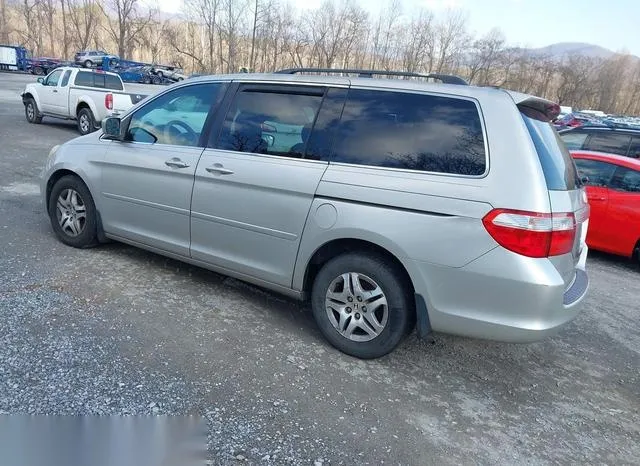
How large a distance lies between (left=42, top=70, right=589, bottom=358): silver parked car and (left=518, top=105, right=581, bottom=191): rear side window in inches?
0.7

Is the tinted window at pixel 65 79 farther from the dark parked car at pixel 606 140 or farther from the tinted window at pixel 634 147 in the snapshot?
the tinted window at pixel 634 147

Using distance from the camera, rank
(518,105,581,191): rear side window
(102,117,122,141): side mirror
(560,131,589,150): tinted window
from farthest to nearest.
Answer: (560,131,589,150): tinted window < (102,117,122,141): side mirror < (518,105,581,191): rear side window

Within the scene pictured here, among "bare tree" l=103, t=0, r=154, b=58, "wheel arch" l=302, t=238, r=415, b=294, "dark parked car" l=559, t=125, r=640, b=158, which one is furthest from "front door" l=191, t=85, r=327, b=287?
"bare tree" l=103, t=0, r=154, b=58

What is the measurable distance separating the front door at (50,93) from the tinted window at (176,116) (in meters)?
11.3

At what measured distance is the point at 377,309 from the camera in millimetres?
3180

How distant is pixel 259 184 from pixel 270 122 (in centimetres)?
54

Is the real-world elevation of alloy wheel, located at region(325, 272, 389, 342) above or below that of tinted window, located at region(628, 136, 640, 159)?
below

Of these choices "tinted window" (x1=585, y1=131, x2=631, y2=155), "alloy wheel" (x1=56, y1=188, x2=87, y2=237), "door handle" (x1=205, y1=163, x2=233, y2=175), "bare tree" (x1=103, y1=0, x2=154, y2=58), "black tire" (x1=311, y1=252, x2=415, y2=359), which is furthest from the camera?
"bare tree" (x1=103, y1=0, x2=154, y2=58)

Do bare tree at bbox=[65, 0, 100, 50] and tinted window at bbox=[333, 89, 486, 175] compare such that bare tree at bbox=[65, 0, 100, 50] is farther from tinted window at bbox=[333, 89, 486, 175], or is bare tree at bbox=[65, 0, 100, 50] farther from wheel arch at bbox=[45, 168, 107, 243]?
tinted window at bbox=[333, 89, 486, 175]

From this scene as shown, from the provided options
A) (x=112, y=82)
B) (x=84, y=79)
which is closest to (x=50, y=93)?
(x=84, y=79)

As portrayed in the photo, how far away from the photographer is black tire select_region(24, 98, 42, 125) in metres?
14.1

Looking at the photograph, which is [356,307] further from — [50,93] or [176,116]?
[50,93]

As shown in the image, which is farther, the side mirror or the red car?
the red car

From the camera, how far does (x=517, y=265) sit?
2701 millimetres
